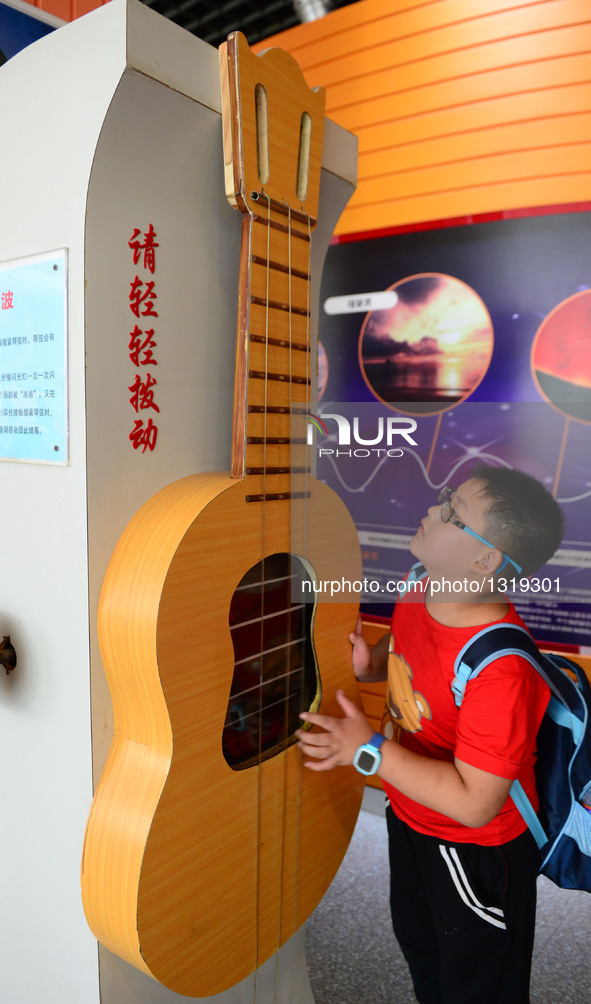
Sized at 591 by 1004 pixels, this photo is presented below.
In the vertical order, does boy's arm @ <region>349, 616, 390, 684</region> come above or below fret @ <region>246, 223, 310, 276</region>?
below

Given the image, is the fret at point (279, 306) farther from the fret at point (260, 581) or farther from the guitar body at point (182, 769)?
the fret at point (260, 581)

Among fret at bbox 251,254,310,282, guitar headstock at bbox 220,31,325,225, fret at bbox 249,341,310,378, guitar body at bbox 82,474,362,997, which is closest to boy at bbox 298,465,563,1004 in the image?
guitar body at bbox 82,474,362,997

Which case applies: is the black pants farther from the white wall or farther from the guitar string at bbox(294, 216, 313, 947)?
Answer: the white wall

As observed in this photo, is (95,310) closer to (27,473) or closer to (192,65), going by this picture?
(27,473)

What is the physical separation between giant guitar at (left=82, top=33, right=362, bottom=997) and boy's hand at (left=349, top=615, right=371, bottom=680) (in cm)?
6

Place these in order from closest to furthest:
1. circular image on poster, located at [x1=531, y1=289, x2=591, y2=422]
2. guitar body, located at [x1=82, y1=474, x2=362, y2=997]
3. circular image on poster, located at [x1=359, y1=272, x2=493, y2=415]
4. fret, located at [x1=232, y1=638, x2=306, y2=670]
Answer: guitar body, located at [x1=82, y1=474, x2=362, y2=997] → fret, located at [x1=232, y1=638, x2=306, y2=670] → circular image on poster, located at [x1=531, y1=289, x2=591, y2=422] → circular image on poster, located at [x1=359, y1=272, x2=493, y2=415]

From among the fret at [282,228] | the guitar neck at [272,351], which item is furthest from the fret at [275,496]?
the fret at [282,228]

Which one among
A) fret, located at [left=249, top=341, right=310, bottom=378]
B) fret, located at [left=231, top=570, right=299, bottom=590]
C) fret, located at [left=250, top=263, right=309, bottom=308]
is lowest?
fret, located at [left=231, top=570, right=299, bottom=590]

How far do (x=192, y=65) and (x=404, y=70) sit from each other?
1.84 metres

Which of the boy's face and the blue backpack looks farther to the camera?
A: the blue backpack

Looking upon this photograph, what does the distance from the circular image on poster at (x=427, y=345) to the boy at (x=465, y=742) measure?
131 cm

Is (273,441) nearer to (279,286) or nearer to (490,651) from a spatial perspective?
(279,286)

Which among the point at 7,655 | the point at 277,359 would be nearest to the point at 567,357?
the point at 277,359

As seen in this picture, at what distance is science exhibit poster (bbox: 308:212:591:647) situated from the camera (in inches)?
86.1
